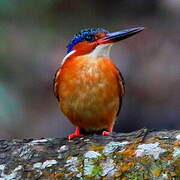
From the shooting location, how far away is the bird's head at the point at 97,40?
18.8 ft

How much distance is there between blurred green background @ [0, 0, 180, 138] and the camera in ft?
28.1

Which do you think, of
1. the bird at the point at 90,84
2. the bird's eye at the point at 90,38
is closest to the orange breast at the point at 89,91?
the bird at the point at 90,84

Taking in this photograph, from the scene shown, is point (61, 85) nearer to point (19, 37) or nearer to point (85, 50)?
point (85, 50)

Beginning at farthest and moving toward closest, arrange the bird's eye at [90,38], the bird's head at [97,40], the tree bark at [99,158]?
the bird's eye at [90,38] < the bird's head at [97,40] < the tree bark at [99,158]

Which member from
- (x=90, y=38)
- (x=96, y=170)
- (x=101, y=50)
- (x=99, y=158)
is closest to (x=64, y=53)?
(x=90, y=38)

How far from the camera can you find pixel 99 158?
422 centimetres

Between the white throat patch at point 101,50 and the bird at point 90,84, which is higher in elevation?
the white throat patch at point 101,50

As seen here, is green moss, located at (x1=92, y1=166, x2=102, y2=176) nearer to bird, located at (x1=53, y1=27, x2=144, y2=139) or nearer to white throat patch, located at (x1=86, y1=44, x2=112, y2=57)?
bird, located at (x1=53, y1=27, x2=144, y2=139)

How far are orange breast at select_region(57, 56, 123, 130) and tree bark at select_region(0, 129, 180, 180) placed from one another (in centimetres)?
90

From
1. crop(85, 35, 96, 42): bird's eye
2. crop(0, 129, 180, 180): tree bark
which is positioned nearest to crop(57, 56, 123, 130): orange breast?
crop(85, 35, 96, 42): bird's eye

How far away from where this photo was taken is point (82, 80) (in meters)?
5.49

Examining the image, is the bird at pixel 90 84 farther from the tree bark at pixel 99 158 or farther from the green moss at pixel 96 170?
the green moss at pixel 96 170

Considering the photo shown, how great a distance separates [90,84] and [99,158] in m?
1.33

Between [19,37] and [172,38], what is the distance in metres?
2.40
